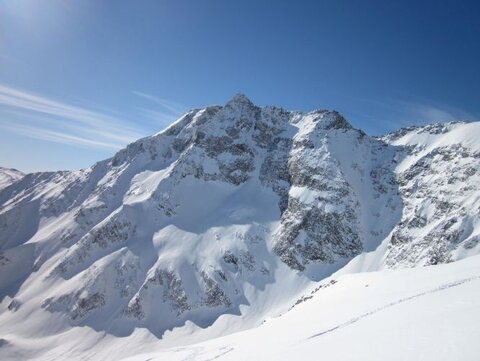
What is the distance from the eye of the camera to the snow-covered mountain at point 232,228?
95.4 meters

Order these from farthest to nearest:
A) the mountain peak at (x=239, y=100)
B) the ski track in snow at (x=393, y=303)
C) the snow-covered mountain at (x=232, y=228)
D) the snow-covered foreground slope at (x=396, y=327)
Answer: the mountain peak at (x=239, y=100) < the snow-covered mountain at (x=232, y=228) < the ski track in snow at (x=393, y=303) < the snow-covered foreground slope at (x=396, y=327)

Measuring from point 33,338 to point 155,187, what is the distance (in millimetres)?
57788

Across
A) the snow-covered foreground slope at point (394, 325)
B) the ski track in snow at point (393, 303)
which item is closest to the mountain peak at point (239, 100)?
the snow-covered foreground slope at point (394, 325)

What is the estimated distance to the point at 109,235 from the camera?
405 feet

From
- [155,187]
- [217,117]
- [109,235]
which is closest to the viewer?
[109,235]

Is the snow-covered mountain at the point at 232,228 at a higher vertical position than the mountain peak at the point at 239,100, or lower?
lower

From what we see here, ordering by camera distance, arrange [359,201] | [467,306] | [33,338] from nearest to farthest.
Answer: [467,306], [33,338], [359,201]

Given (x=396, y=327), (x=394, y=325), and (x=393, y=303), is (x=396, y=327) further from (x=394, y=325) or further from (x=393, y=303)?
(x=393, y=303)

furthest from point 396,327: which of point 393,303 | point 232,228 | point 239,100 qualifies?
point 239,100

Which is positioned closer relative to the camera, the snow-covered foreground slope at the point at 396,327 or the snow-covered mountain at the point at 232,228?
the snow-covered foreground slope at the point at 396,327

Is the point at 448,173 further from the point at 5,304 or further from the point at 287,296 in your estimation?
the point at 5,304

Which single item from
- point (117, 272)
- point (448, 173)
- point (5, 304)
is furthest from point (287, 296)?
point (5, 304)

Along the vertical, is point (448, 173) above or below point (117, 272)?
above

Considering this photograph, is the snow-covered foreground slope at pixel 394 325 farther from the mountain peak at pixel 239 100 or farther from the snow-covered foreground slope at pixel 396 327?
the mountain peak at pixel 239 100
